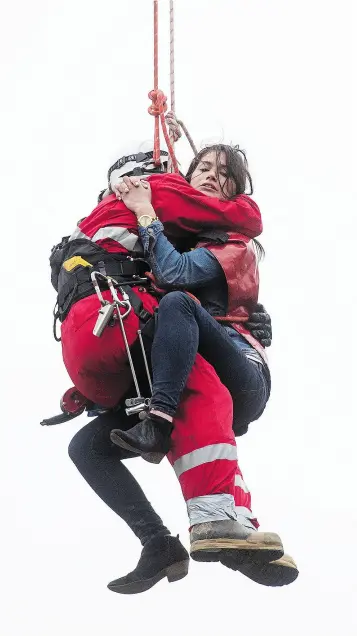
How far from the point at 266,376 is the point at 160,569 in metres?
0.95

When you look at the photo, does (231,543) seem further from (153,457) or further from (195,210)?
(195,210)

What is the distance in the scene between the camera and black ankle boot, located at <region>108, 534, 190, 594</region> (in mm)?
6230

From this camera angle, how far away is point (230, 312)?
634 cm

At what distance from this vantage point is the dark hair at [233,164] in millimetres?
6445

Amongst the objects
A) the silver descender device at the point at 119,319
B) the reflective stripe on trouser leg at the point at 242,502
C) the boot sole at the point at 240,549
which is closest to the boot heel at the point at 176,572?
the reflective stripe on trouser leg at the point at 242,502

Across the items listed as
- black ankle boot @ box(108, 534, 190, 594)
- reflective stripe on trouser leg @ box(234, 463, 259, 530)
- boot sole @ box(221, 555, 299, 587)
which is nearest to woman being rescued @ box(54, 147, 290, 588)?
boot sole @ box(221, 555, 299, 587)

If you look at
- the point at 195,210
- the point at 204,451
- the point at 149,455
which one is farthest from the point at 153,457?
the point at 195,210

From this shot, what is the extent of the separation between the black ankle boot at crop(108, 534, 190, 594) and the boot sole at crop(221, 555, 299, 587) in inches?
14.0

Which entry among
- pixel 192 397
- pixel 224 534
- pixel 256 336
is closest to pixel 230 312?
pixel 256 336

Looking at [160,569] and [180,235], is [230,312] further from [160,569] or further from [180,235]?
[160,569]

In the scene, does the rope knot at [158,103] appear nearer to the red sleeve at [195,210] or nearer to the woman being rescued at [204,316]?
the woman being rescued at [204,316]

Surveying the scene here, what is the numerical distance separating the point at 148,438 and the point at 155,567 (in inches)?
31.3

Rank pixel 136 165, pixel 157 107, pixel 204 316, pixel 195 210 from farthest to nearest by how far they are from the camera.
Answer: pixel 157 107 → pixel 136 165 → pixel 195 210 → pixel 204 316

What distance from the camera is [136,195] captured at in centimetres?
621
